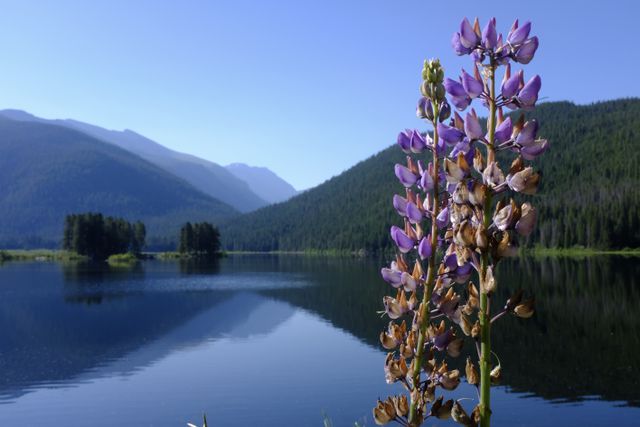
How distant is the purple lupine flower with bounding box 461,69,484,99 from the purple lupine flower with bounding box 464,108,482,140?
97 millimetres

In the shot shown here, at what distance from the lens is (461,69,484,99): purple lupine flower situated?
9.26 feet

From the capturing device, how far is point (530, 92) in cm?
282

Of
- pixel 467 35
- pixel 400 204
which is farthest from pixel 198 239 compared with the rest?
pixel 467 35

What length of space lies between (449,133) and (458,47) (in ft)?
1.40

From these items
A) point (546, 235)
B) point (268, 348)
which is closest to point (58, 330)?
point (268, 348)

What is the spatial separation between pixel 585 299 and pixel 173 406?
3519cm

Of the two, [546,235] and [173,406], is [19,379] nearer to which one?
[173,406]

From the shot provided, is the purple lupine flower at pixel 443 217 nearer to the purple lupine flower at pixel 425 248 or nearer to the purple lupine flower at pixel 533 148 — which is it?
the purple lupine flower at pixel 425 248

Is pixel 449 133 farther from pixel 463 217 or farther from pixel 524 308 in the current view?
pixel 524 308

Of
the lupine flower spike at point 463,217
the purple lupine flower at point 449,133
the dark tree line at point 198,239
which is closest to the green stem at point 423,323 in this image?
the lupine flower spike at point 463,217

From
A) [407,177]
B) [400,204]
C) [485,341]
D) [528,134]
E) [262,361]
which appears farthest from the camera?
[262,361]

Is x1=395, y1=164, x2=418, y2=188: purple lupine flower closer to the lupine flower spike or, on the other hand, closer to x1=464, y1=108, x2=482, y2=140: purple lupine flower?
the lupine flower spike

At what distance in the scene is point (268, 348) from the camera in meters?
31.5

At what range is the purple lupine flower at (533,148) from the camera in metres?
2.77
